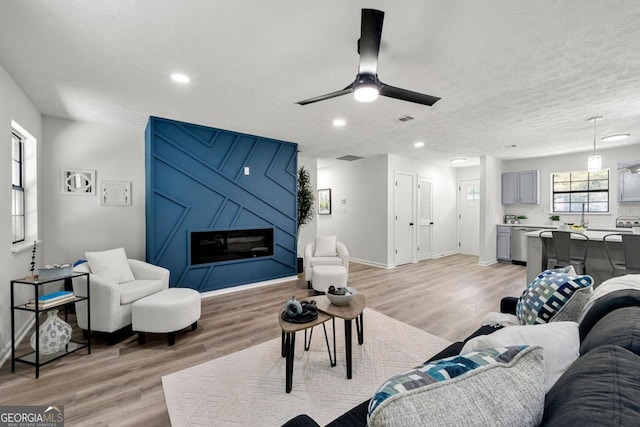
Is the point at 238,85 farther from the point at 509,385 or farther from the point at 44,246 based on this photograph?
the point at 44,246

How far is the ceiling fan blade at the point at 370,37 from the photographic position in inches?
63.7

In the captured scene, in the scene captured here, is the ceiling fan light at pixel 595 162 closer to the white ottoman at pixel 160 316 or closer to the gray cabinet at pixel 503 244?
the gray cabinet at pixel 503 244

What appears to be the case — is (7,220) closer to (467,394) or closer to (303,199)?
(467,394)

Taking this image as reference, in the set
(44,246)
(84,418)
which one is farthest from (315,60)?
(44,246)

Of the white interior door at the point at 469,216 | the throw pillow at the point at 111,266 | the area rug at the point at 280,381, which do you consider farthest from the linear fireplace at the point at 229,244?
the white interior door at the point at 469,216

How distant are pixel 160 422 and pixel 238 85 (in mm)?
2832

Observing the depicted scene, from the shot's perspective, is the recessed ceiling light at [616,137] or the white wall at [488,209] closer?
the recessed ceiling light at [616,137]

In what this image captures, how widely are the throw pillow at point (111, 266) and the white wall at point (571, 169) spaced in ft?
26.3

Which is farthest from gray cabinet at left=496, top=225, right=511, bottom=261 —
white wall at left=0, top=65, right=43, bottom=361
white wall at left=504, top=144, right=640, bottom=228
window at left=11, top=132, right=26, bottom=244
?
window at left=11, top=132, right=26, bottom=244

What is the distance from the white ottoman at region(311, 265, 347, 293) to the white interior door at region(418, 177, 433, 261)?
3.52m

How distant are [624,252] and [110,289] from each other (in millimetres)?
Result: 5654

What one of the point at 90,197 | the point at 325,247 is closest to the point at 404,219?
the point at 325,247

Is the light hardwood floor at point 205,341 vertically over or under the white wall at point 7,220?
under

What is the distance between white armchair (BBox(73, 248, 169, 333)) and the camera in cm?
270
